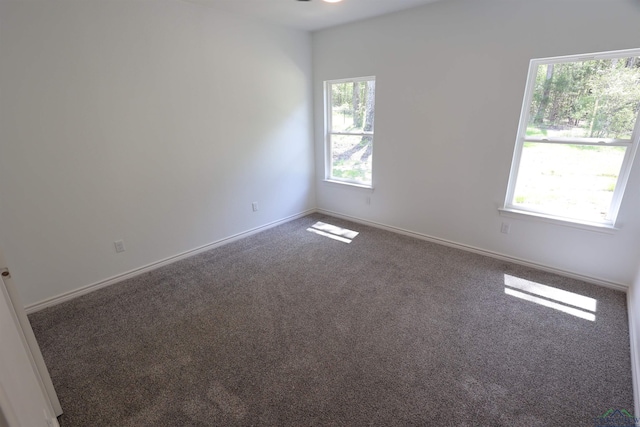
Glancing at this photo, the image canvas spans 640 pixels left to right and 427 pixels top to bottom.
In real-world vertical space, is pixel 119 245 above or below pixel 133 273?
above

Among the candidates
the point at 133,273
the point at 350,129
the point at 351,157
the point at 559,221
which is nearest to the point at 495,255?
the point at 559,221

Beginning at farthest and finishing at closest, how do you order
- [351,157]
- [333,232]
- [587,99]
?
[351,157]
[333,232]
[587,99]

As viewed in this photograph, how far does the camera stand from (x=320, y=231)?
3996mm

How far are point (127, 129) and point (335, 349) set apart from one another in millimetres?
2601

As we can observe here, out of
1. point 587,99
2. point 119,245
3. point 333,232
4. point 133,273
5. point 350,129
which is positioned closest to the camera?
point 587,99

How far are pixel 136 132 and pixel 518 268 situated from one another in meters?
3.93

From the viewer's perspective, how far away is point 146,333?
217 cm

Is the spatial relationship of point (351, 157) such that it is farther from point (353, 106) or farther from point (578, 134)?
point (578, 134)

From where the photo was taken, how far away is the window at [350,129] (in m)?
3.88

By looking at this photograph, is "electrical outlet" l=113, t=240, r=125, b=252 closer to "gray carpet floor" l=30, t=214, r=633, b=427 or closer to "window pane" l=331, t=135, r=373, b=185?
"gray carpet floor" l=30, t=214, r=633, b=427

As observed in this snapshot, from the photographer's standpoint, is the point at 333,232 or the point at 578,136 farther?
the point at 333,232

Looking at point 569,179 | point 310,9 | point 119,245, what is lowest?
point 119,245

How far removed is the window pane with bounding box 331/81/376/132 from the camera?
3816 millimetres

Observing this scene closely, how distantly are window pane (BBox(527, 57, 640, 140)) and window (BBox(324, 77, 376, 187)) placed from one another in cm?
176
